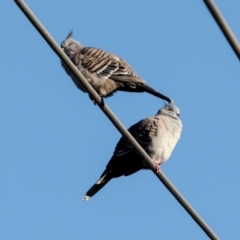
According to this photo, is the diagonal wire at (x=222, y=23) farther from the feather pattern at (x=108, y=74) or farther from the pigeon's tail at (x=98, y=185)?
the pigeon's tail at (x=98, y=185)

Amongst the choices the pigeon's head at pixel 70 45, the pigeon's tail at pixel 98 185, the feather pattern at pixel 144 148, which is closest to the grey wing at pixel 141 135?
the feather pattern at pixel 144 148

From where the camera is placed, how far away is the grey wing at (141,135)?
9.41m

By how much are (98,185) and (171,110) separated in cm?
191

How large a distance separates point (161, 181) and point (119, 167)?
4007mm

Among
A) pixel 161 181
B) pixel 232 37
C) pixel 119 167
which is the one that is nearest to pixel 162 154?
pixel 119 167

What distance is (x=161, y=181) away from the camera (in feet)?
17.7

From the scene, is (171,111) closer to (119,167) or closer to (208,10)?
(119,167)

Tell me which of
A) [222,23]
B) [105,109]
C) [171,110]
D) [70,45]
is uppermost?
[222,23]

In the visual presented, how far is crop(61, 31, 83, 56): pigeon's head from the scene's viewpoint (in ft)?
29.8

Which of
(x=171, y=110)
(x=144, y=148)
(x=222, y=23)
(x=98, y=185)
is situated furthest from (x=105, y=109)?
(x=171, y=110)

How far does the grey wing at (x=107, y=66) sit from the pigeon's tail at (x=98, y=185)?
60.7 inches

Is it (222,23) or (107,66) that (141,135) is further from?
(222,23)

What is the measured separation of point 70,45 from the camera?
30.6 feet

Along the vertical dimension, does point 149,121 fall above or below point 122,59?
below
